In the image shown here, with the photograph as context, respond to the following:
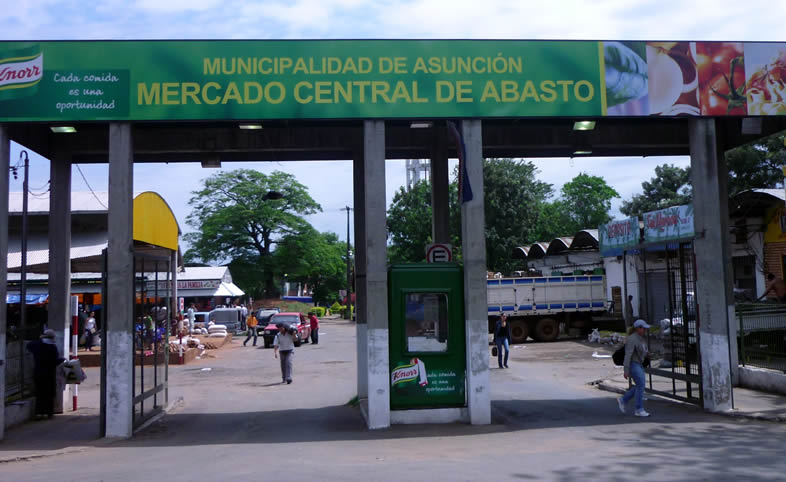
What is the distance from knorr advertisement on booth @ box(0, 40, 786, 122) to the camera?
36.1ft

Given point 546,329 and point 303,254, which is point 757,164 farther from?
point 303,254

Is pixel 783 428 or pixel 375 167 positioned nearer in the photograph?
pixel 783 428

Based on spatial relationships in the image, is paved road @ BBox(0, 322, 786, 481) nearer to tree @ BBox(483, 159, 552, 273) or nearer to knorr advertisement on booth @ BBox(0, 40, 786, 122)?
knorr advertisement on booth @ BBox(0, 40, 786, 122)

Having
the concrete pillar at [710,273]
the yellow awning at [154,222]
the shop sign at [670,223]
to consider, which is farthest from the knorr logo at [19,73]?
the shop sign at [670,223]

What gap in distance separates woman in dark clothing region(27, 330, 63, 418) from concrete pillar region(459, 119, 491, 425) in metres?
8.04

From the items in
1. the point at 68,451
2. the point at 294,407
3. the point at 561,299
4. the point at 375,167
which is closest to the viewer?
the point at 68,451

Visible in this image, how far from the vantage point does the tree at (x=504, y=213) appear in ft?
166

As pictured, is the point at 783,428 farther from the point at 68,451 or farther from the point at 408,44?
the point at 68,451

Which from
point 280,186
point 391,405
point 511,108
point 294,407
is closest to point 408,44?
point 511,108

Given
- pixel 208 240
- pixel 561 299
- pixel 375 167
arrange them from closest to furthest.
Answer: pixel 375 167 → pixel 561 299 → pixel 208 240

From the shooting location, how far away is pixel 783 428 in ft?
33.6

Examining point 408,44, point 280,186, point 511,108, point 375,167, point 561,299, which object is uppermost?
point 280,186

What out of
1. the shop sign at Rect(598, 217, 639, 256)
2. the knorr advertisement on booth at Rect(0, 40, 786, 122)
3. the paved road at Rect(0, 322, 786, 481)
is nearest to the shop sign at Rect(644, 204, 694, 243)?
the shop sign at Rect(598, 217, 639, 256)

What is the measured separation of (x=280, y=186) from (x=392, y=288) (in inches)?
1949
